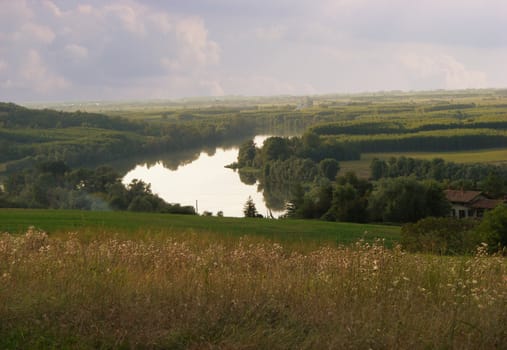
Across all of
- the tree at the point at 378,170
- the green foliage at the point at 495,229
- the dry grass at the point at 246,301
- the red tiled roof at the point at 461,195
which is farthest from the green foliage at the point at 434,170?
the dry grass at the point at 246,301

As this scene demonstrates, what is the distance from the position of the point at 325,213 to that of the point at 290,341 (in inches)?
1251

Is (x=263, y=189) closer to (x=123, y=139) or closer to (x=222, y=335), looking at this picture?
(x=123, y=139)

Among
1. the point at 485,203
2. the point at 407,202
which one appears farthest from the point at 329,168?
the point at 407,202

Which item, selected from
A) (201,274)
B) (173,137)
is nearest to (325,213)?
(201,274)

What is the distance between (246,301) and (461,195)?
3750cm

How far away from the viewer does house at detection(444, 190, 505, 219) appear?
3812 cm

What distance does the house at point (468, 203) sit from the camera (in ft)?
125

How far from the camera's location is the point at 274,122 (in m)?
137

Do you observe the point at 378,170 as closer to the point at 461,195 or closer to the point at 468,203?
the point at 461,195

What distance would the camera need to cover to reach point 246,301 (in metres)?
5.27

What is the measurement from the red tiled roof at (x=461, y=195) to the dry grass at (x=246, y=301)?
113ft

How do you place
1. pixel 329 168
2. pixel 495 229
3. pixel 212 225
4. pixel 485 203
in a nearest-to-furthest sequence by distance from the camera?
1. pixel 495 229
2. pixel 212 225
3. pixel 485 203
4. pixel 329 168

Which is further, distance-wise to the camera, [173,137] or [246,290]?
[173,137]

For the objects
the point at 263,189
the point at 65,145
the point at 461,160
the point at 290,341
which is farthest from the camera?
the point at 65,145
